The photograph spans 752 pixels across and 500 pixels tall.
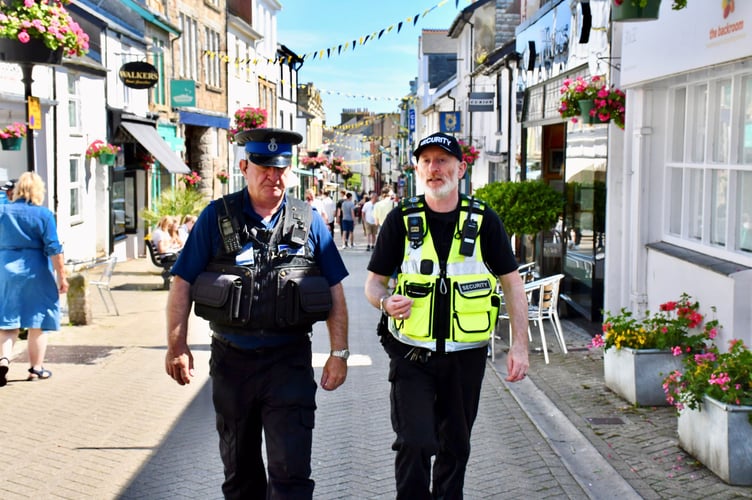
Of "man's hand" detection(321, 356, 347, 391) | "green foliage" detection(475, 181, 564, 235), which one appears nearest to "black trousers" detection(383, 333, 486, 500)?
"man's hand" detection(321, 356, 347, 391)

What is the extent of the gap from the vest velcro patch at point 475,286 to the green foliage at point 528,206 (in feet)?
27.0

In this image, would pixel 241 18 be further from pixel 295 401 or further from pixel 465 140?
pixel 295 401

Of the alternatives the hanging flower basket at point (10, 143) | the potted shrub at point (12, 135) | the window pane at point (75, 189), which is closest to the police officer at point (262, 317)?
the potted shrub at point (12, 135)

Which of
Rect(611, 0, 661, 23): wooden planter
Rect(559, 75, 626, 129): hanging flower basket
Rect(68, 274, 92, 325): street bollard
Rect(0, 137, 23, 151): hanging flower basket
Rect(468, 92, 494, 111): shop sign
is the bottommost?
Rect(68, 274, 92, 325): street bollard

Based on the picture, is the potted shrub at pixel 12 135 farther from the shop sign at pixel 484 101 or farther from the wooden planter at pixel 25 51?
the shop sign at pixel 484 101

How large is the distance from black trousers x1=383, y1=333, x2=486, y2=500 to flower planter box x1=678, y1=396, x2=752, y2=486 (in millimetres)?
1771

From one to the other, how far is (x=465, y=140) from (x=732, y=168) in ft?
90.5

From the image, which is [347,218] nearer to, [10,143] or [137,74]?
[137,74]

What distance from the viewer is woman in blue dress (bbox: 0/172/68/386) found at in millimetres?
8609

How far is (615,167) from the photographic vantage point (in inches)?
440

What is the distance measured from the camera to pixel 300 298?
466 centimetres

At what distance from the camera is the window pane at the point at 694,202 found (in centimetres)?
876

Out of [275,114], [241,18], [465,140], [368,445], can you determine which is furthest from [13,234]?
[275,114]

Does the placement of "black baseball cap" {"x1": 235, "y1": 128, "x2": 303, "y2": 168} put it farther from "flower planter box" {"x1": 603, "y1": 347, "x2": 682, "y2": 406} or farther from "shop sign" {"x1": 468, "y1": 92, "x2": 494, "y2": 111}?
"shop sign" {"x1": 468, "y1": 92, "x2": 494, "y2": 111}
